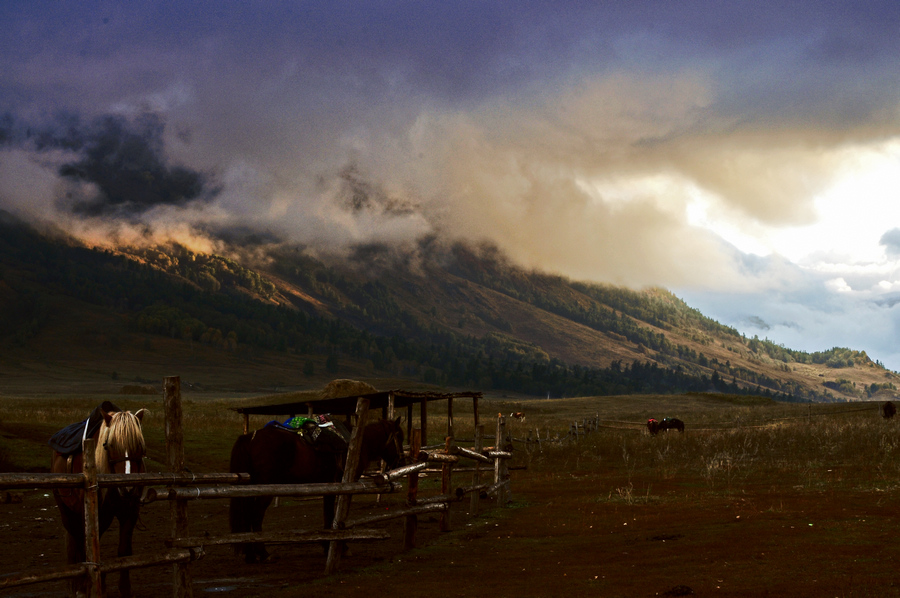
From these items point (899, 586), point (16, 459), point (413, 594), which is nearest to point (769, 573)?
point (899, 586)

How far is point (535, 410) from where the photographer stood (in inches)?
3873

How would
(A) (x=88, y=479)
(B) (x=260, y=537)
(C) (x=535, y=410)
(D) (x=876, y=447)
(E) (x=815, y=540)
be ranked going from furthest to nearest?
(C) (x=535, y=410) → (D) (x=876, y=447) → (E) (x=815, y=540) → (B) (x=260, y=537) → (A) (x=88, y=479)

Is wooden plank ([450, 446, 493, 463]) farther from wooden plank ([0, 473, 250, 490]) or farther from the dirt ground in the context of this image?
wooden plank ([0, 473, 250, 490])

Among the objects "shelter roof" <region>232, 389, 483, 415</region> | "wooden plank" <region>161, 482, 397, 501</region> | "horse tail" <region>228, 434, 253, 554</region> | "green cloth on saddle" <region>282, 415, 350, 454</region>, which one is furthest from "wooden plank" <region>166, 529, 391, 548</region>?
"shelter roof" <region>232, 389, 483, 415</region>

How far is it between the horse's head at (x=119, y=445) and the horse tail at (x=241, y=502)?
3208 millimetres

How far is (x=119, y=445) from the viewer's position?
922 cm

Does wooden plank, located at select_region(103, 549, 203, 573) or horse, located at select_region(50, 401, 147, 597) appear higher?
horse, located at select_region(50, 401, 147, 597)

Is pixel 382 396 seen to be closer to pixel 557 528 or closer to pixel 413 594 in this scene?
pixel 557 528

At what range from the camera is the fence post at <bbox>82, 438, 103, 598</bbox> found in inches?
311

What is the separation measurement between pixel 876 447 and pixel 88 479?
27.6m

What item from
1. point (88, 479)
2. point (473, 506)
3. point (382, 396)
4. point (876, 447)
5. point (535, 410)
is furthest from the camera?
point (535, 410)

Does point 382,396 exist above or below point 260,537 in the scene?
above

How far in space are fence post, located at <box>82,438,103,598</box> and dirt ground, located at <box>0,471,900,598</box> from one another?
7.22ft

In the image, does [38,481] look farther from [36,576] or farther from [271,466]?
[271,466]
